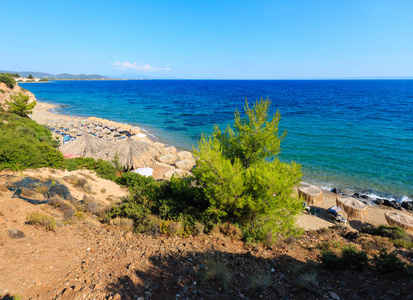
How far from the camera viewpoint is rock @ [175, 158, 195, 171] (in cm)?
1997

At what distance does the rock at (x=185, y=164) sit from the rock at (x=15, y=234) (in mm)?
14017

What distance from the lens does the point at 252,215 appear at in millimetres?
7637

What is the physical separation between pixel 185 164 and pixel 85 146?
30.6ft

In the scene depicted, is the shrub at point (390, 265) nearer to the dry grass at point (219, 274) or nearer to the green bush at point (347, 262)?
the green bush at point (347, 262)

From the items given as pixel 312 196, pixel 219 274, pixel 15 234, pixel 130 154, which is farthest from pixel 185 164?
pixel 219 274

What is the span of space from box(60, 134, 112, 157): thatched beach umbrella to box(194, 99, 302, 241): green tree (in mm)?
14997

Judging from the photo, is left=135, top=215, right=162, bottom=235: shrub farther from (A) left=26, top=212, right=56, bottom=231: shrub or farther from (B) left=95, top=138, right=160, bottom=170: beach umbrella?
(B) left=95, top=138, right=160, bottom=170: beach umbrella

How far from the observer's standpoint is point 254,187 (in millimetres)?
6875

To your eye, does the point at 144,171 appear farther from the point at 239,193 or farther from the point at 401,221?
the point at 401,221

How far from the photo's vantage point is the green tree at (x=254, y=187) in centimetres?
686

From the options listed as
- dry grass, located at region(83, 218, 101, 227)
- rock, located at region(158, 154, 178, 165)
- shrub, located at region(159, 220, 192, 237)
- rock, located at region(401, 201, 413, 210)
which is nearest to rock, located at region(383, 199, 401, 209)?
rock, located at region(401, 201, 413, 210)

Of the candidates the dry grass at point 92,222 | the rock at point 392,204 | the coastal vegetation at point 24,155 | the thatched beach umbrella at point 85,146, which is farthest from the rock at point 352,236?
the thatched beach umbrella at point 85,146

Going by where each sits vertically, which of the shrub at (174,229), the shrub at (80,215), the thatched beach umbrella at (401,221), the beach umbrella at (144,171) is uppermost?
the shrub at (174,229)

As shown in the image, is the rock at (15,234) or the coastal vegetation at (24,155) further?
the coastal vegetation at (24,155)
